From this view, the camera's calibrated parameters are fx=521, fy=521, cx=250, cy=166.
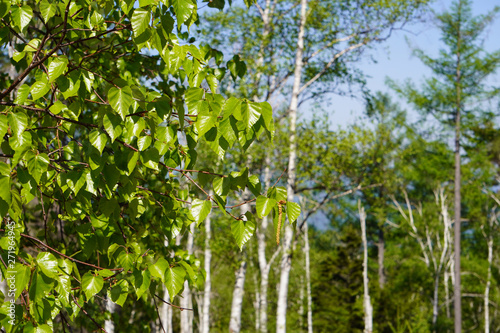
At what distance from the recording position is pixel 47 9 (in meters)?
2.26

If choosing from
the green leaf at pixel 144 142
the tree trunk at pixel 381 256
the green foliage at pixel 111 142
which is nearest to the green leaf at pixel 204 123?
the green foliage at pixel 111 142

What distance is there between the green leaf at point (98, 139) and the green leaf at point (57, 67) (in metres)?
0.27

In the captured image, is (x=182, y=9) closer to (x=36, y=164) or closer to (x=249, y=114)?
(x=249, y=114)

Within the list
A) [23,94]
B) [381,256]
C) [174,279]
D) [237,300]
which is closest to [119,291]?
[174,279]

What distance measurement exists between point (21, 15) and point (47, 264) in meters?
1.04

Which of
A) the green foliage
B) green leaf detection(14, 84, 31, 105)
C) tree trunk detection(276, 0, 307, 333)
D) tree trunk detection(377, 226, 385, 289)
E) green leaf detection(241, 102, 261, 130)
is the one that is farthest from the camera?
tree trunk detection(377, 226, 385, 289)

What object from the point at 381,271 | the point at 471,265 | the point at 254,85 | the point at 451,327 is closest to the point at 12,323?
the point at 254,85

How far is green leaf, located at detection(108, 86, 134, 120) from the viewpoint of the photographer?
6.39ft

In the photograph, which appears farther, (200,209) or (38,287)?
(200,209)

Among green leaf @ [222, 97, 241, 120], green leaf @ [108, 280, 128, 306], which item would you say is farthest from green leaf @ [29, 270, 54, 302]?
green leaf @ [222, 97, 241, 120]

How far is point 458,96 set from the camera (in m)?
19.8

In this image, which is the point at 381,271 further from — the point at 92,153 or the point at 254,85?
the point at 92,153

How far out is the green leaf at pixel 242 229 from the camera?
2.24m

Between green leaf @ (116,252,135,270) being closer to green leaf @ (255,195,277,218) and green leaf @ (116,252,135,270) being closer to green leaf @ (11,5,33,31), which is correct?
green leaf @ (255,195,277,218)
